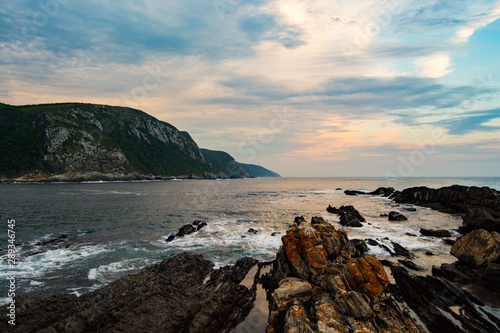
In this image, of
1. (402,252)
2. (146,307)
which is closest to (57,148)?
(146,307)

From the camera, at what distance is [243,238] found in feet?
98.1

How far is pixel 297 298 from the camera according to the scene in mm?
11359

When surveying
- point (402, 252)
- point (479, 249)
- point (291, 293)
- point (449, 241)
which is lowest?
point (402, 252)

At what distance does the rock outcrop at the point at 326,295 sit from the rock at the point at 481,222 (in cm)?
2813

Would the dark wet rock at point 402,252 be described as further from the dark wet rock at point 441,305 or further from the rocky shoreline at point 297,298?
the dark wet rock at point 441,305

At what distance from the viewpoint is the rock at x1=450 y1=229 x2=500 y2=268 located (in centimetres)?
1781

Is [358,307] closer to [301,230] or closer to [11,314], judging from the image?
[301,230]

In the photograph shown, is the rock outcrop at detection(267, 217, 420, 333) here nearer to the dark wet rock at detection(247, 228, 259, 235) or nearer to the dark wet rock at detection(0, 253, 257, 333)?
the dark wet rock at detection(0, 253, 257, 333)

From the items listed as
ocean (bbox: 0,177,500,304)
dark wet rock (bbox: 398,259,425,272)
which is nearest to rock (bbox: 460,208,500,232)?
ocean (bbox: 0,177,500,304)

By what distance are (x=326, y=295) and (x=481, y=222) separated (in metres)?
32.8

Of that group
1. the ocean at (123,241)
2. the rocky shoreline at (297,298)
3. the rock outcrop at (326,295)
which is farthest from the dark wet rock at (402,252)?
the rock outcrop at (326,295)

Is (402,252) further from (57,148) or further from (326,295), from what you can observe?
(57,148)

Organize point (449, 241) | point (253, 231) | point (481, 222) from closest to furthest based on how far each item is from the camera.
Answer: point (449, 241) < point (481, 222) < point (253, 231)

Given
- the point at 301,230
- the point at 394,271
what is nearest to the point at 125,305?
the point at 301,230
